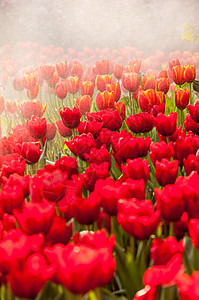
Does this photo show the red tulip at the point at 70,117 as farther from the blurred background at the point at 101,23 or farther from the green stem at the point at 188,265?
the blurred background at the point at 101,23

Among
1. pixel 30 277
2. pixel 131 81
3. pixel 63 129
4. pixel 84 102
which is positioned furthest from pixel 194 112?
pixel 30 277

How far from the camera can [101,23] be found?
1145 centimetres

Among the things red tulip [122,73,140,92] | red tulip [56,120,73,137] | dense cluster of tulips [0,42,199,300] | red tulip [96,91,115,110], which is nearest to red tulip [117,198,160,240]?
dense cluster of tulips [0,42,199,300]

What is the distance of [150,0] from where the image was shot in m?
11.6

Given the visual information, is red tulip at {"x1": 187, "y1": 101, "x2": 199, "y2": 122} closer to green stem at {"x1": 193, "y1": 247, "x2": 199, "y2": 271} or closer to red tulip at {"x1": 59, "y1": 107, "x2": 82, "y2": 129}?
red tulip at {"x1": 59, "y1": 107, "x2": 82, "y2": 129}

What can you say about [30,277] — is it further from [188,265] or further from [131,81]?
[131,81]

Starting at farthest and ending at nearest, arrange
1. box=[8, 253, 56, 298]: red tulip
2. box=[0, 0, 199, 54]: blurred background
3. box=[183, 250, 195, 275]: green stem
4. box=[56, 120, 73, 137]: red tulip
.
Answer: box=[0, 0, 199, 54]: blurred background < box=[56, 120, 73, 137]: red tulip < box=[183, 250, 195, 275]: green stem < box=[8, 253, 56, 298]: red tulip

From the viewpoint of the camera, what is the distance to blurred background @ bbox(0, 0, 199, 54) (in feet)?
33.9

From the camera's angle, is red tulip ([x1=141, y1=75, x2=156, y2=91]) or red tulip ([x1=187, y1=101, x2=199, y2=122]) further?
red tulip ([x1=141, y1=75, x2=156, y2=91])

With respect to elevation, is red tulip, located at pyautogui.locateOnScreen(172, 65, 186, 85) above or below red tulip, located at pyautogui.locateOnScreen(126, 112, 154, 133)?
above

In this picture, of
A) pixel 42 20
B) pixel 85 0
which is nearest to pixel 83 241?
pixel 42 20

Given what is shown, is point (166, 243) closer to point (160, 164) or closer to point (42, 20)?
point (160, 164)

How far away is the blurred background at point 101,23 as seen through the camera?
33.9 feet

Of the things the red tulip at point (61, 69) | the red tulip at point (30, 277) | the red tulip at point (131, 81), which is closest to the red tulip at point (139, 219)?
the red tulip at point (30, 277)
